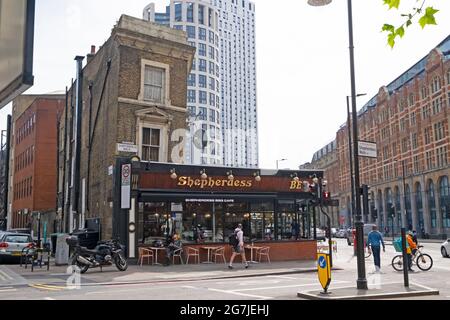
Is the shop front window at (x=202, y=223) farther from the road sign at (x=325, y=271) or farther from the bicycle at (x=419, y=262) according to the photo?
the road sign at (x=325, y=271)

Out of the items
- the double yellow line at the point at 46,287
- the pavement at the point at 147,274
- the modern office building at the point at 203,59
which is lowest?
the pavement at the point at 147,274

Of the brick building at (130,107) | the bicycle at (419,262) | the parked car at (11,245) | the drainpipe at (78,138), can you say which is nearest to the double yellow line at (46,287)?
the brick building at (130,107)

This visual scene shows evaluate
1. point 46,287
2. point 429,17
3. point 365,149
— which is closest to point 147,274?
point 46,287

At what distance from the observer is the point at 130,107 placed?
2462cm

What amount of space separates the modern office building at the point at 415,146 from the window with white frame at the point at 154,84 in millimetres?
38644

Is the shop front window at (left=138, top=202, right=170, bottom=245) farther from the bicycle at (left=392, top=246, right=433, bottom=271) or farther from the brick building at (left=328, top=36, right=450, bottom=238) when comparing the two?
the brick building at (left=328, top=36, right=450, bottom=238)

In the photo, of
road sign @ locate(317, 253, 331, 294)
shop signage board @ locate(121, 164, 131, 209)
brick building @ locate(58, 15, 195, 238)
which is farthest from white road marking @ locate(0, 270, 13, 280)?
road sign @ locate(317, 253, 331, 294)

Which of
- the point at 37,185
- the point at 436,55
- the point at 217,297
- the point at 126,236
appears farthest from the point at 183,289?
the point at 436,55

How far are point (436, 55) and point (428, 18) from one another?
66.9m

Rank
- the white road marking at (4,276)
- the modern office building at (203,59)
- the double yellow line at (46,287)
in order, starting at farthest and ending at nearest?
the modern office building at (203,59) → the white road marking at (4,276) → the double yellow line at (46,287)

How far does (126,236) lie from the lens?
2147 centimetres

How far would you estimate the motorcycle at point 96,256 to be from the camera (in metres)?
18.3

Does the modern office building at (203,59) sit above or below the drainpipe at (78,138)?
above

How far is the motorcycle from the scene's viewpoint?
18281 millimetres
